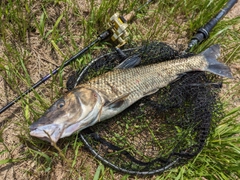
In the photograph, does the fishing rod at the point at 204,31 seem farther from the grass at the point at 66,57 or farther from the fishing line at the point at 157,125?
the fishing line at the point at 157,125

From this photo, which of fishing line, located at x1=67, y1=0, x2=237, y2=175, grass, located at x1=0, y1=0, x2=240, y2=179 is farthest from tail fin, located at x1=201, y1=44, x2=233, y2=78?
grass, located at x1=0, y1=0, x2=240, y2=179

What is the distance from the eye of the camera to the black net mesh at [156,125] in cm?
291

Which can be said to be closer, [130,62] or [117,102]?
[117,102]

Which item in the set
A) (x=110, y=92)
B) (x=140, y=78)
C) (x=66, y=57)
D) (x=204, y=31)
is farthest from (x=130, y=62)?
(x=204, y=31)

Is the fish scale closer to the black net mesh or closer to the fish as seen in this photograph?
the fish

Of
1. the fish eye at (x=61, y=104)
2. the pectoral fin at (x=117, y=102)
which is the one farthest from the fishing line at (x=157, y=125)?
the fish eye at (x=61, y=104)

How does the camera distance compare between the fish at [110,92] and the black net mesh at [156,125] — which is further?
the black net mesh at [156,125]

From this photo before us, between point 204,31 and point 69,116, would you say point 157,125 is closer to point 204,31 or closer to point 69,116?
point 69,116

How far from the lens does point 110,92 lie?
2869mm

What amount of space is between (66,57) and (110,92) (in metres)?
0.73

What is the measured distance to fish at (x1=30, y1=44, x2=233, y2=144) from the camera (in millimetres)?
A: 2537

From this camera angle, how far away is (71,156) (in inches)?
118

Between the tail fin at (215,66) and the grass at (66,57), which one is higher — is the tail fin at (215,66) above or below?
below

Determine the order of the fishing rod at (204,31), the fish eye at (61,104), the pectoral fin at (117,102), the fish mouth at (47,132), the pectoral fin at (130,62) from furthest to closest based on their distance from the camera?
the fishing rod at (204,31) < the pectoral fin at (130,62) < the pectoral fin at (117,102) < the fish eye at (61,104) < the fish mouth at (47,132)
